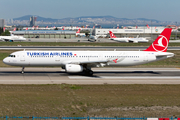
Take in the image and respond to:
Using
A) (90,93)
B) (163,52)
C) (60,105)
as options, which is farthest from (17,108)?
(163,52)

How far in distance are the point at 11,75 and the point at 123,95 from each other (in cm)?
1991

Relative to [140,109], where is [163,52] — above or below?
above

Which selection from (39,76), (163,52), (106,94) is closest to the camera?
(106,94)

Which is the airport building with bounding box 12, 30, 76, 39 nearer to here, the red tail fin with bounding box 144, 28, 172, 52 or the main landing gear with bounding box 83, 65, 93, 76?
the red tail fin with bounding box 144, 28, 172, 52

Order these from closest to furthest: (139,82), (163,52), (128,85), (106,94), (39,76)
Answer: (106,94) < (128,85) < (139,82) < (39,76) < (163,52)

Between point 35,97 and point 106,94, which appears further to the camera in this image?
A: point 106,94

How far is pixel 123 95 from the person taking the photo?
27859 millimetres

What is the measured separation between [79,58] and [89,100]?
54.1 feet

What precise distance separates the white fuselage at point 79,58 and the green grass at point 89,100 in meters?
8.65

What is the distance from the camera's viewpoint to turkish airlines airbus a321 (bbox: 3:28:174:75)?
3990 centimetres

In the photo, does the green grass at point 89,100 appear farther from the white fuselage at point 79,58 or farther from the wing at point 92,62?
the white fuselage at point 79,58

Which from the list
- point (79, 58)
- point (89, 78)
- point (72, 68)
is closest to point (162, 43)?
point (79, 58)

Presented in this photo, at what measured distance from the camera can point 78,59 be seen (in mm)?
41250

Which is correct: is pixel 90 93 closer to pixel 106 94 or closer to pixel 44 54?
pixel 106 94
